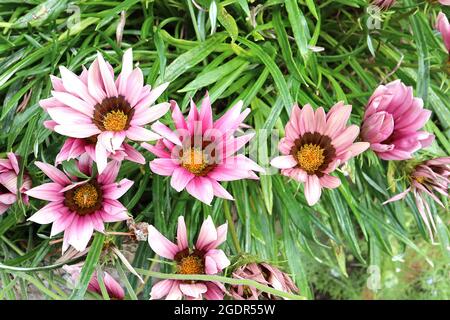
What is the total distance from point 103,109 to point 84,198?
161 mm

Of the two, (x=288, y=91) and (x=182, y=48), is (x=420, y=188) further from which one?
(x=182, y=48)

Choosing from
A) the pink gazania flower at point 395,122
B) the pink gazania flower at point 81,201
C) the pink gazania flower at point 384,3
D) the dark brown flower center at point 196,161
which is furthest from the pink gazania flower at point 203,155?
the pink gazania flower at point 384,3

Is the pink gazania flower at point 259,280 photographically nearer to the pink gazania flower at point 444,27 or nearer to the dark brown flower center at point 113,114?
the dark brown flower center at point 113,114

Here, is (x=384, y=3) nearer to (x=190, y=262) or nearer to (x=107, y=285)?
(x=190, y=262)

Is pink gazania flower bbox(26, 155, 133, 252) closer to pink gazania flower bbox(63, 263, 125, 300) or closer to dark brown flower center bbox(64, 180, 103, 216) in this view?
dark brown flower center bbox(64, 180, 103, 216)

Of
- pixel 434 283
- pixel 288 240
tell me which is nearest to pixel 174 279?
pixel 288 240

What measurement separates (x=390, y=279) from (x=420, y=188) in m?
0.83

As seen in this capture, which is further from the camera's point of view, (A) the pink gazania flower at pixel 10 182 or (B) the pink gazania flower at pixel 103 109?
(A) the pink gazania flower at pixel 10 182

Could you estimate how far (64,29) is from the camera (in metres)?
1.12

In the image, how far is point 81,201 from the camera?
0.86 metres

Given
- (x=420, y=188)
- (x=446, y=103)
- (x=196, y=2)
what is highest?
(x=196, y=2)

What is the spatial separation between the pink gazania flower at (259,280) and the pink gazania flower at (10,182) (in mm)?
403

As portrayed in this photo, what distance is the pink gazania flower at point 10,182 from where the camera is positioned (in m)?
0.89

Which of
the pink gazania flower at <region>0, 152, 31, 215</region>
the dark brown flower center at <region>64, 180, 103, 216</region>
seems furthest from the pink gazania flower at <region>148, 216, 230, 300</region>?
the pink gazania flower at <region>0, 152, 31, 215</region>
